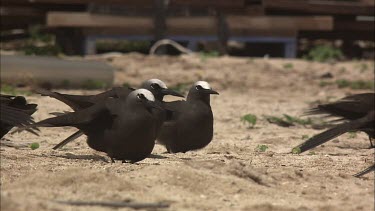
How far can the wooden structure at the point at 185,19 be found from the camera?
17891 millimetres

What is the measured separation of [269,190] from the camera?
610 centimetres

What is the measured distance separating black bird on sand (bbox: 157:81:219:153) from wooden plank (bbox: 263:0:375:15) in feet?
35.4

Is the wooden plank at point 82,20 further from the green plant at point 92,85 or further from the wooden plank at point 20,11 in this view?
the green plant at point 92,85

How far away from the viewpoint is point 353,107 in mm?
7672

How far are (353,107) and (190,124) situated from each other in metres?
1.53

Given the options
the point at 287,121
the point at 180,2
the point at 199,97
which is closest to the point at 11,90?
the point at 287,121

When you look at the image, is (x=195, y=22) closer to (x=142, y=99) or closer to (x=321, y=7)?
(x=321, y=7)

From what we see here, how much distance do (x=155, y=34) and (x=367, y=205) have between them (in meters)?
12.9

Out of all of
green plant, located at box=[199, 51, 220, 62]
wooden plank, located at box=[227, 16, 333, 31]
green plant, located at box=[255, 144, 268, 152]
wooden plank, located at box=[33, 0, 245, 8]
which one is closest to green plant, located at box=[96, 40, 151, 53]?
wooden plank, located at box=[33, 0, 245, 8]

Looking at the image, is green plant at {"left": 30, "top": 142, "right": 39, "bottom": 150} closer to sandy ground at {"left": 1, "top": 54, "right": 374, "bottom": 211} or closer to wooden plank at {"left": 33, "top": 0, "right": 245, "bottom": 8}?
sandy ground at {"left": 1, "top": 54, "right": 374, "bottom": 211}

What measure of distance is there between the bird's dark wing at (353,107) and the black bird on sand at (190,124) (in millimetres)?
1066

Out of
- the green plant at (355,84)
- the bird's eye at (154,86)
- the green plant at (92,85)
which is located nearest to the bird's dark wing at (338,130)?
the bird's eye at (154,86)

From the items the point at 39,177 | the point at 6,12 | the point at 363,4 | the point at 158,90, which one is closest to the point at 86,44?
the point at 6,12

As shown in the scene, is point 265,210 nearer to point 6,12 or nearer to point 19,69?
point 19,69
